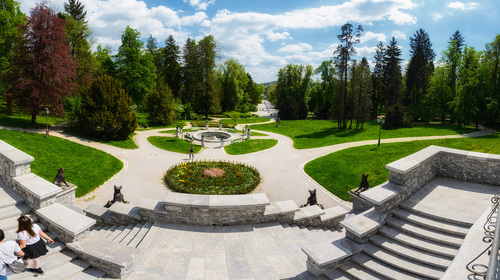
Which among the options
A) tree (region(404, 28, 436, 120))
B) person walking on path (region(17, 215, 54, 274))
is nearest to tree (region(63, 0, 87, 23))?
person walking on path (region(17, 215, 54, 274))

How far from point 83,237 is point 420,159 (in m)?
11.2

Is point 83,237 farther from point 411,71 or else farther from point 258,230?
point 411,71

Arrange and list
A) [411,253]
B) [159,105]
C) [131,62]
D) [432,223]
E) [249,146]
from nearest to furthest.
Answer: [411,253]
[432,223]
[249,146]
[159,105]
[131,62]

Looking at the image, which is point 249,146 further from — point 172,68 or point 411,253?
point 172,68

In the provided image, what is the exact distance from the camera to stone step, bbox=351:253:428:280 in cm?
589

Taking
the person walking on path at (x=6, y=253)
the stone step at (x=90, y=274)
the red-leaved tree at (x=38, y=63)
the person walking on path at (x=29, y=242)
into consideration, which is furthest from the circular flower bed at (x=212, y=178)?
the red-leaved tree at (x=38, y=63)

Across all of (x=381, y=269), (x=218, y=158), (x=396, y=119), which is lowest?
(x=218, y=158)

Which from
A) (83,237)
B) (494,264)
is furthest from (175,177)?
(494,264)

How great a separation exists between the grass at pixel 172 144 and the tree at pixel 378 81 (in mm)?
39905

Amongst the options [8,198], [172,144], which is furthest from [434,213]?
[172,144]

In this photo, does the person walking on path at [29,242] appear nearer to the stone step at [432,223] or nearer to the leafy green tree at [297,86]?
the stone step at [432,223]

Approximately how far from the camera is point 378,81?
5153 cm

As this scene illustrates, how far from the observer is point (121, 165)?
19.4 meters

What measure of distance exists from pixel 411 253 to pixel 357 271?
4.99ft
